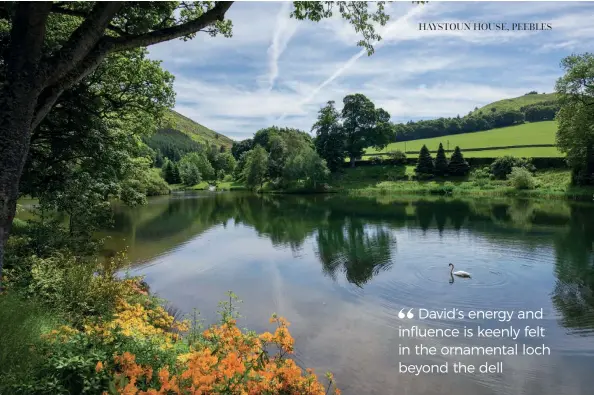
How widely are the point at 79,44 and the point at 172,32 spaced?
4.89 ft

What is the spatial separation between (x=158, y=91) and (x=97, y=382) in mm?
14559

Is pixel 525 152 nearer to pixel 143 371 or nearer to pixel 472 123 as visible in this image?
pixel 472 123

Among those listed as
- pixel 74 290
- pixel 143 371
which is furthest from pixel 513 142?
pixel 143 371

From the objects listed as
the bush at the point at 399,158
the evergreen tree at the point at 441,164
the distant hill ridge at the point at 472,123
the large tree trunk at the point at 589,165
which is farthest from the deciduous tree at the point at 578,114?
the distant hill ridge at the point at 472,123

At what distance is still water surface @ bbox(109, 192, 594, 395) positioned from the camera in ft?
30.1

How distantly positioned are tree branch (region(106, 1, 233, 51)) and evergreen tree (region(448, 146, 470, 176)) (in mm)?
65815

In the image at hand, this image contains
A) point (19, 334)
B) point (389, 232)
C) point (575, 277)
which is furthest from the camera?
point (389, 232)

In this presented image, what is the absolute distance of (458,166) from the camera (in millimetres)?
65812

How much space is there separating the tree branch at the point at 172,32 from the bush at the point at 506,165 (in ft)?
205

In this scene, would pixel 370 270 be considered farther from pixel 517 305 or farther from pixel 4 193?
pixel 4 193

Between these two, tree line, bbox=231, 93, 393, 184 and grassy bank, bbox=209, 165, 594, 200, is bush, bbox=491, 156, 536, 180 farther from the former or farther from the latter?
tree line, bbox=231, 93, 393, 184

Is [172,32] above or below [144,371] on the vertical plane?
above

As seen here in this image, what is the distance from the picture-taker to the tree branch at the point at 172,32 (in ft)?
21.1

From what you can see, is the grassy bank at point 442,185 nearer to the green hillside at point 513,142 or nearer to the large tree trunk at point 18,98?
the green hillside at point 513,142
